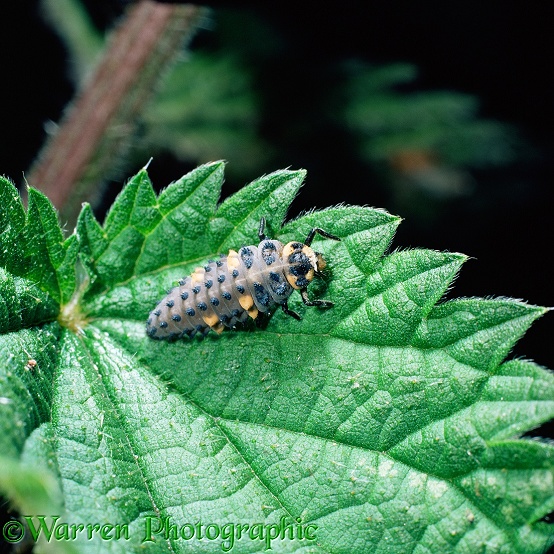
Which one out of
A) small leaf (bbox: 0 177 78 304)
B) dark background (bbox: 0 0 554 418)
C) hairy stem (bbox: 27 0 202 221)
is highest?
hairy stem (bbox: 27 0 202 221)

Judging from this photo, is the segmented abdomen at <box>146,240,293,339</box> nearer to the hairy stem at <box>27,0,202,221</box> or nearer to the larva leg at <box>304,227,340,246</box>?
the larva leg at <box>304,227,340,246</box>

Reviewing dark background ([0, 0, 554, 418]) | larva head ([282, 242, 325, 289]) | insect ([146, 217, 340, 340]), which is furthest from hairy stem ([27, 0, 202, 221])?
larva head ([282, 242, 325, 289])

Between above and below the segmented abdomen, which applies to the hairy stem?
above

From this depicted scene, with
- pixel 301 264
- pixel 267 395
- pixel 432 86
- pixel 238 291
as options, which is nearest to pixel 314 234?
pixel 301 264

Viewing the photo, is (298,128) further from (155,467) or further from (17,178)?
(155,467)

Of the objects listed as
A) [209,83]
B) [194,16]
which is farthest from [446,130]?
[194,16]

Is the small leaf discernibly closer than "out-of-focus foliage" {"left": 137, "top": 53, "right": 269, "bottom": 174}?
Yes

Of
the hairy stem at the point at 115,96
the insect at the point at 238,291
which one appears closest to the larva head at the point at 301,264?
the insect at the point at 238,291

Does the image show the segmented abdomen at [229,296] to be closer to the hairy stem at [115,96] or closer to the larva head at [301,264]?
the larva head at [301,264]
